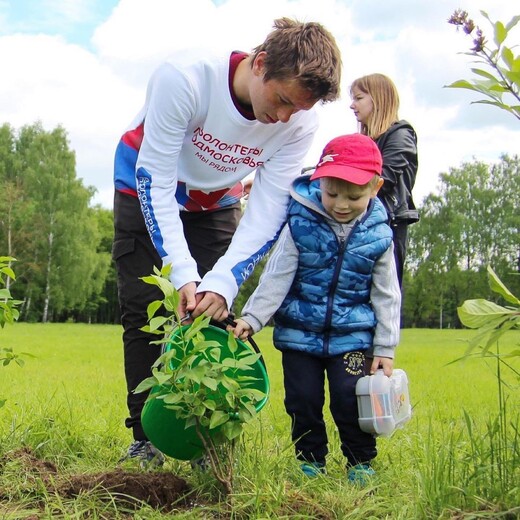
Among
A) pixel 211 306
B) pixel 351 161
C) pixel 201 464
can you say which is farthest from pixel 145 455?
pixel 351 161

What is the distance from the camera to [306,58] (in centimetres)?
248

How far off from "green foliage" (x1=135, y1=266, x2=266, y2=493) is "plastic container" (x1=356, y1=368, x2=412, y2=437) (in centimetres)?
66

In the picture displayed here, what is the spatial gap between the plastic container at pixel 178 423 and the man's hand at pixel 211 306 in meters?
0.07

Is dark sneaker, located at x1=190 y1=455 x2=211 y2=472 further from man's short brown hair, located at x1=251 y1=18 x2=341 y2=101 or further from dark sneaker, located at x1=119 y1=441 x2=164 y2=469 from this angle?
man's short brown hair, located at x1=251 y1=18 x2=341 y2=101

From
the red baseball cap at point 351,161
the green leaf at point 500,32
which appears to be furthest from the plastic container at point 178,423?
the green leaf at point 500,32

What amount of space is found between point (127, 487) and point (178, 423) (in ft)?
0.85

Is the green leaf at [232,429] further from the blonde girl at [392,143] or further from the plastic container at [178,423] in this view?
the blonde girl at [392,143]

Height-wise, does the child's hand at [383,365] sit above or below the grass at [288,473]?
above

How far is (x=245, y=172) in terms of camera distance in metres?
3.04

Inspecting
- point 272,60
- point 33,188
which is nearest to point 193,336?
point 272,60

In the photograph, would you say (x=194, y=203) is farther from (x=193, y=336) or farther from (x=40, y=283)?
(x=40, y=283)

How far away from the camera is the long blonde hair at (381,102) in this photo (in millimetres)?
4031

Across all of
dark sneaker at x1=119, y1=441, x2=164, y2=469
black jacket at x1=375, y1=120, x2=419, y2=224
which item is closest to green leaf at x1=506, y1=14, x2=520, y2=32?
dark sneaker at x1=119, y1=441, x2=164, y2=469

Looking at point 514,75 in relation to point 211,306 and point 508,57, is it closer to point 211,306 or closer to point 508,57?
point 508,57
